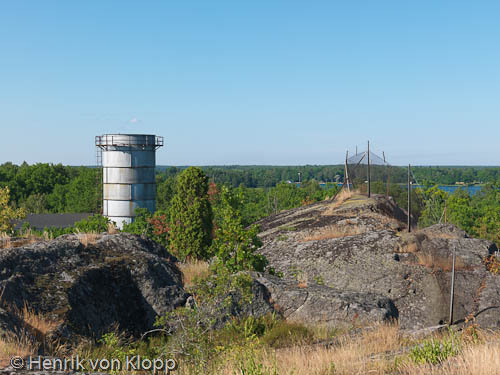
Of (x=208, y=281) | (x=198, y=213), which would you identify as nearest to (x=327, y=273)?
(x=208, y=281)

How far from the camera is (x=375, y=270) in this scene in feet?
55.8

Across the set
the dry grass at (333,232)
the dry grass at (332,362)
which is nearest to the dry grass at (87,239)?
the dry grass at (332,362)

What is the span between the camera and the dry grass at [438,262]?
54.3ft

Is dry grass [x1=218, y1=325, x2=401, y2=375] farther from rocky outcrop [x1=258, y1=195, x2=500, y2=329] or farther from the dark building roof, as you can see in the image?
the dark building roof

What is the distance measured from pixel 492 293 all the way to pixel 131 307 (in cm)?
1150

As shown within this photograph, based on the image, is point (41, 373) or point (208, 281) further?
point (208, 281)

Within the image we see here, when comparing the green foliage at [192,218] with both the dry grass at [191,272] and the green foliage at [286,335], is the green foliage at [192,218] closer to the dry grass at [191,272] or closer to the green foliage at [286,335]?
the dry grass at [191,272]

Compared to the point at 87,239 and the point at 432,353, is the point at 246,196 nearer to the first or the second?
the point at 87,239

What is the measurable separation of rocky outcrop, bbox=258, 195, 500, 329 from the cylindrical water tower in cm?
1875

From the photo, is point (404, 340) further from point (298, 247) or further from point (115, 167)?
point (115, 167)

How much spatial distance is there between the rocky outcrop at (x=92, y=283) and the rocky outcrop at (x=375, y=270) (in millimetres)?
3234

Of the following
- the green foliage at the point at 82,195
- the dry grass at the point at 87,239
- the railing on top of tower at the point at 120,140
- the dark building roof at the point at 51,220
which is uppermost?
the railing on top of tower at the point at 120,140

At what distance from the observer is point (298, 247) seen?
2011 cm

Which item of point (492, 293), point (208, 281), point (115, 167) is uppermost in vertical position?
point (115, 167)
